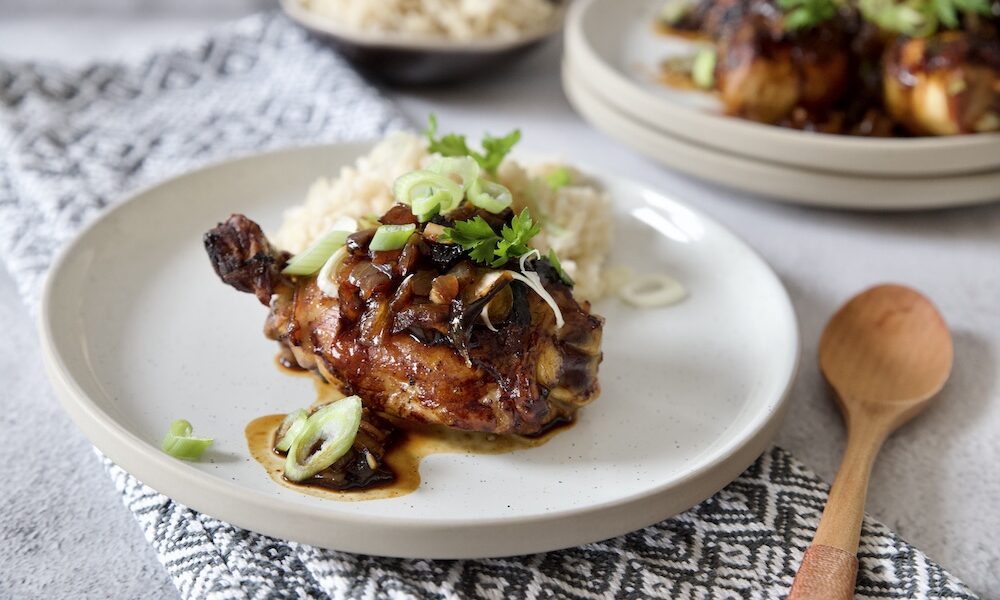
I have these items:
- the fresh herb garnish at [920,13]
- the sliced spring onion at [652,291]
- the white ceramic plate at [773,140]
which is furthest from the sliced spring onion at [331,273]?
the fresh herb garnish at [920,13]

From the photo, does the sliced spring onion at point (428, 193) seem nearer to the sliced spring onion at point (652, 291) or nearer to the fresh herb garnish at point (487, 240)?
the fresh herb garnish at point (487, 240)

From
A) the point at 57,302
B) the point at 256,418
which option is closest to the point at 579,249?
the point at 256,418

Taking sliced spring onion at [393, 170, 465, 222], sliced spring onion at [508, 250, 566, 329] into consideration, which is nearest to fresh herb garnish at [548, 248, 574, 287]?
sliced spring onion at [508, 250, 566, 329]

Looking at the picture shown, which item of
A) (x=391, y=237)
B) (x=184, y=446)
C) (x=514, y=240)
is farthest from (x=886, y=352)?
(x=184, y=446)

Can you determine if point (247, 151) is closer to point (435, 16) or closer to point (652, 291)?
point (435, 16)

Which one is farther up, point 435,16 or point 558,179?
point 558,179

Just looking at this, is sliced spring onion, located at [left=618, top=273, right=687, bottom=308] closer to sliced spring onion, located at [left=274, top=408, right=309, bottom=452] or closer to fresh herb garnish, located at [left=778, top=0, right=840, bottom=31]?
sliced spring onion, located at [left=274, top=408, right=309, bottom=452]

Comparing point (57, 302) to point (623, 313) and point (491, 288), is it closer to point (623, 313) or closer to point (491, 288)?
point (491, 288)

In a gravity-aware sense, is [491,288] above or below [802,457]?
above
